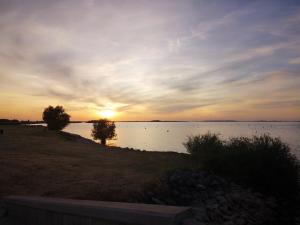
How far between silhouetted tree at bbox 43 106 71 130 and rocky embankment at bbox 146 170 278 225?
58.9 meters

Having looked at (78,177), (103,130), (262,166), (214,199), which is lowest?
(214,199)

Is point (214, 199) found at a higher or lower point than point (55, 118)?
lower

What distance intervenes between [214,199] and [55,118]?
62.1m

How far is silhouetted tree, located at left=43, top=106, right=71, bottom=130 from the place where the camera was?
70.3 metres

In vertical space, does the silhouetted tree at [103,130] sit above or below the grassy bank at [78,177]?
above

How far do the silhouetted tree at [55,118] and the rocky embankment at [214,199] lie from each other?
58.9m

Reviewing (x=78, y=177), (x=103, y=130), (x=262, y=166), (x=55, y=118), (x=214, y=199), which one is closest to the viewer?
(x=214, y=199)

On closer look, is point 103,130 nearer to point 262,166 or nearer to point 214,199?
point 262,166

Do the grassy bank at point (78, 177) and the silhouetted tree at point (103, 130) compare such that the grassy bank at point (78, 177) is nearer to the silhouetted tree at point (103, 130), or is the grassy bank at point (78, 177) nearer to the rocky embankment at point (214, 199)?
the rocky embankment at point (214, 199)

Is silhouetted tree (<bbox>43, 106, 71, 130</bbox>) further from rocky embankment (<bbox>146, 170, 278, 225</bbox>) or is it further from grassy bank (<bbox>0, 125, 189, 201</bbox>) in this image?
rocky embankment (<bbox>146, 170, 278, 225</bbox>)

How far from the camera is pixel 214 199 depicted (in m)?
13.4

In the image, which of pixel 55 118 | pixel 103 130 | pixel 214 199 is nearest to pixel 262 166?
pixel 214 199

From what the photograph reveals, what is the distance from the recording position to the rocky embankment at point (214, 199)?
12102mm

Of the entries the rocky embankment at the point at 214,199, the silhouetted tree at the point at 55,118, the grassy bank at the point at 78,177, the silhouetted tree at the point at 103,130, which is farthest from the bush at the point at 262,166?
the silhouetted tree at the point at 55,118
